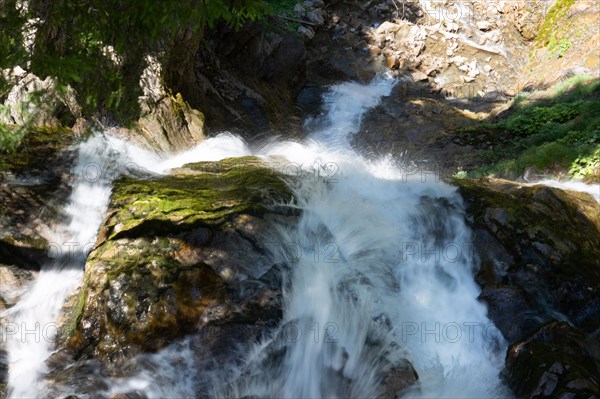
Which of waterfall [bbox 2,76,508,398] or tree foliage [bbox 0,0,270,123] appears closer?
tree foliage [bbox 0,0,270,123]

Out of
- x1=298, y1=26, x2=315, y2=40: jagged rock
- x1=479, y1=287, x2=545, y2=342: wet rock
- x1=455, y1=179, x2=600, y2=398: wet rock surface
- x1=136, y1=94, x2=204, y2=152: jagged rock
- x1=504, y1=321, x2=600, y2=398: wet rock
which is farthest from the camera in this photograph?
x1=298, y1=26, x2=315, y2=40: jagged rock

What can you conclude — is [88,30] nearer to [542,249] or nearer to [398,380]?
[398,380]

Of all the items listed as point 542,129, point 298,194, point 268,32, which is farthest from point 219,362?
point 268,32

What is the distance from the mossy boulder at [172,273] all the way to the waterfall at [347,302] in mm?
226

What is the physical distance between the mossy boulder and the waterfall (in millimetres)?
226

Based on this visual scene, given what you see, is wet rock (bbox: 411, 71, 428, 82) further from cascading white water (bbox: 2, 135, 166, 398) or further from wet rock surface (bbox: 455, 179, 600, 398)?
cascading white water (bbox: 2, 135, 166, 398)

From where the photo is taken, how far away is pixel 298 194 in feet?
19.8

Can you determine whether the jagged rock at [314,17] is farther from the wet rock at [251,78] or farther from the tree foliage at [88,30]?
the tree foliage at [88,30]

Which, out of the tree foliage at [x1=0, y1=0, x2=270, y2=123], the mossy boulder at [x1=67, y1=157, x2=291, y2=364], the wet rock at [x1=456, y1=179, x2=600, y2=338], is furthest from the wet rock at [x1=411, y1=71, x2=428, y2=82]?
the tree foliage at [x1=0, y1=0, x2=270, y2=123]

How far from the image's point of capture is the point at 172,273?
4.85m

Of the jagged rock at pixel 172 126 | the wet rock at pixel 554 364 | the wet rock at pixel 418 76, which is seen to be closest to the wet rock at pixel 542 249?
the wet rock at pixel 554 364

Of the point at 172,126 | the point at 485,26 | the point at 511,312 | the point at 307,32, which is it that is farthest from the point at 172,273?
the point at 485,26

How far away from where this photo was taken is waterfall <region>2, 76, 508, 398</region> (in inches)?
182

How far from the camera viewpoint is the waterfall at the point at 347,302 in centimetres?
462
